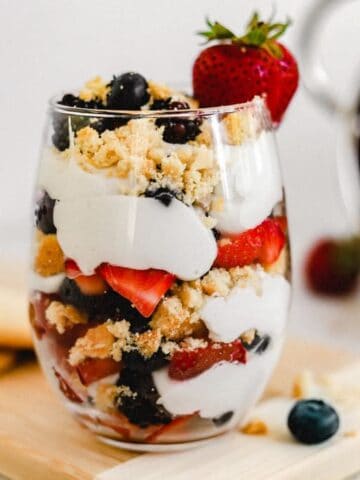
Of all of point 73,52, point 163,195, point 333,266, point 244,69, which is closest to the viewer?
point 163,195

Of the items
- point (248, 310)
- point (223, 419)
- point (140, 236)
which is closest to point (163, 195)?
point (140, 236)

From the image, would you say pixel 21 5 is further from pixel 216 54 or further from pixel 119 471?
pixel 119 471

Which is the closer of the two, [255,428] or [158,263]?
[158,263]

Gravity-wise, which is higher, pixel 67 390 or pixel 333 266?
pixel 67 390

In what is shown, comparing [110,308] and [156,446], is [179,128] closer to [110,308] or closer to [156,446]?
[110,308]

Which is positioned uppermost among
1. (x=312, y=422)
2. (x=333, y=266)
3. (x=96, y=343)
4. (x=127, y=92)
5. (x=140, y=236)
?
(x=127, y=92)

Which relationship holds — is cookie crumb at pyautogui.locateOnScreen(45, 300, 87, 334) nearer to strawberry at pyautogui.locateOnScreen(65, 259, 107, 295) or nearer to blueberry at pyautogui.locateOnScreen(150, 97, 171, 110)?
strawberry at pyautogui.locateOnScreen(65, 259, 107, 295)

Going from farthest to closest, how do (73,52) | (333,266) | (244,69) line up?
(73,52) → (333,266) → (244,69)

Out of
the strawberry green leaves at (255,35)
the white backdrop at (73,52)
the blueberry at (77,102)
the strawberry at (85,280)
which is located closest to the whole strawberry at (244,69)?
the strawberry green leaves at (255,35)
